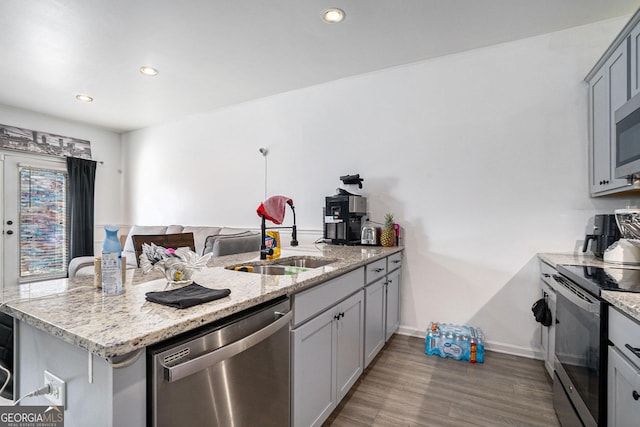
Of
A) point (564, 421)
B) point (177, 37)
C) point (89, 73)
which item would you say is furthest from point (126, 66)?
point (564, 421)

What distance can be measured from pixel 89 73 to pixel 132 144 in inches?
91.5

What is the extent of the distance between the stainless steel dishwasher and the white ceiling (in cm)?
219

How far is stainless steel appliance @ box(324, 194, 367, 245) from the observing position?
3.02 meters

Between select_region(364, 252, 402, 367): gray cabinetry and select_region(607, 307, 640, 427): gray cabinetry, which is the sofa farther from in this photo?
select_region(607, 307, 640, 427): gray cabinetry

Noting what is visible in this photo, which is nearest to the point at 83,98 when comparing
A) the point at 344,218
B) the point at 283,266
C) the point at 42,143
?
the point at 42,143

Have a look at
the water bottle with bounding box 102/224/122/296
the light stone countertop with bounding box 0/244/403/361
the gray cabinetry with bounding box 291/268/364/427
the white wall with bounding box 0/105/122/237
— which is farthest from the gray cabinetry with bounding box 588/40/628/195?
the white wall with bounding box 0/105/122/237

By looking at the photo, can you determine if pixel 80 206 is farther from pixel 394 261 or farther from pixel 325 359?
pixel 325 359

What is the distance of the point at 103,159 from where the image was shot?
210 inches

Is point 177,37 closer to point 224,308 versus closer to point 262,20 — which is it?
point 262,20

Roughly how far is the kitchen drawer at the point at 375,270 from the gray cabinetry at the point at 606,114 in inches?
62.1

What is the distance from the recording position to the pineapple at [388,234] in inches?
116

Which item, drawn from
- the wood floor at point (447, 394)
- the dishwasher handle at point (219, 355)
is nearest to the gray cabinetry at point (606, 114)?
the wood floor at point (447, 394)

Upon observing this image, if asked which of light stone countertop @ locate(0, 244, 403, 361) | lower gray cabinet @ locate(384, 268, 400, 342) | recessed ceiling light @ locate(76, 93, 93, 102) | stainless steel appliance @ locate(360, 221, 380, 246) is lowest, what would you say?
lower gray cabinet @ locate(384, 268, 400, 342)

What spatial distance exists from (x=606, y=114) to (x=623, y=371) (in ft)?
6.07
